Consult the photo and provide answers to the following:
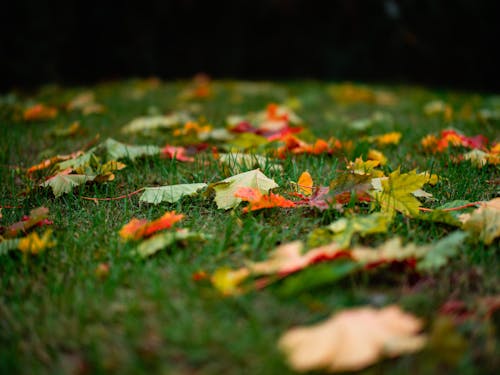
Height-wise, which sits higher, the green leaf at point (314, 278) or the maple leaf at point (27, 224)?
the green leaf at point (314, 278)

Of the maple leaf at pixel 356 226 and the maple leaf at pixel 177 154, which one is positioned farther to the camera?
the maple leaf at pixel 177 154

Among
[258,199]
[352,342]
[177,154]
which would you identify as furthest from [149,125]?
[352,342]

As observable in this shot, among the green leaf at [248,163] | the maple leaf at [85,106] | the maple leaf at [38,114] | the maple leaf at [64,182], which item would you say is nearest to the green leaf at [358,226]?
the green leaf at [248,163]

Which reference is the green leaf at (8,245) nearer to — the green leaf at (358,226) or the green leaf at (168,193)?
the green leaf at (168,193)

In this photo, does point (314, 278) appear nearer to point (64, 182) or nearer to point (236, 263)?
point (236, 263)

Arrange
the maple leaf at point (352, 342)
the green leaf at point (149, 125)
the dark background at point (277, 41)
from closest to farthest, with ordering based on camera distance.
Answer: the maple leaf at point (352, 342) < the green leaf at point (149, 125) < the dark background at point (277, 41)

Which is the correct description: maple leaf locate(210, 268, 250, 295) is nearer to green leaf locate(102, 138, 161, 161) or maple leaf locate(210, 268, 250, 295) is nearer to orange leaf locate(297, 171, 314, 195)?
orange leaf locate(297, 171, 314, 195)
